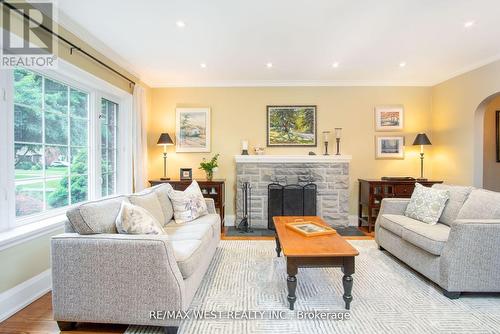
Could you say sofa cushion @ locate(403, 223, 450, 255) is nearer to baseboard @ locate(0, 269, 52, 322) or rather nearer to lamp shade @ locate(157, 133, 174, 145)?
baseboard @ locate(0, 269, 52, 322)

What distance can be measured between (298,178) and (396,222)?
1.91 metres

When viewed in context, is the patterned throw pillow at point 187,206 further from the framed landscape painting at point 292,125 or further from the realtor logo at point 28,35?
the framed landscape painting at point 292,125

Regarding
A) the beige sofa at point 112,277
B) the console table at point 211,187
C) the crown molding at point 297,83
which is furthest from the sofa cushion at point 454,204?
the console table at point 211,187

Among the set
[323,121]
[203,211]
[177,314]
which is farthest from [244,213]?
[177,314]

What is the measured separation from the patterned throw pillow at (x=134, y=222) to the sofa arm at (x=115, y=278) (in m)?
0.15

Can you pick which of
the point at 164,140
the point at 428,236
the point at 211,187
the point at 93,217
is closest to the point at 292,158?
the point at 211,187

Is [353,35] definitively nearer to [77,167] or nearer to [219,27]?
[219,27]

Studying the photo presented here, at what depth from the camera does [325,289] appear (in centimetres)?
242

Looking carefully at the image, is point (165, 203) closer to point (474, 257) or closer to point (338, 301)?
point (338, 301)

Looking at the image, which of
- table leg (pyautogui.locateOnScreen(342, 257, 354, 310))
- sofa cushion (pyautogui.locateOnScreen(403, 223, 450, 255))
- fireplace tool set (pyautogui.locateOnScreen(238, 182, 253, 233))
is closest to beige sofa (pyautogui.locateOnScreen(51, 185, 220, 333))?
table leg (pyautogui.locateOnScreen(342, 257, 354, 310))

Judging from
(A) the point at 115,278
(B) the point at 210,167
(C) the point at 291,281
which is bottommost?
(C) the point at 291,281

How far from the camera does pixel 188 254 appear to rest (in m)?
2.04

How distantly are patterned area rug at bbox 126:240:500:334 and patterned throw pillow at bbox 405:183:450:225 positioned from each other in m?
0.61

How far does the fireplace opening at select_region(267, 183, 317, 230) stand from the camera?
4.62m
